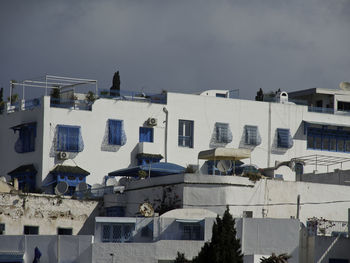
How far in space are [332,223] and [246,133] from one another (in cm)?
1377

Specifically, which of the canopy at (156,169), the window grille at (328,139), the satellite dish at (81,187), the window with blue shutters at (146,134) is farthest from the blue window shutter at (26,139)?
the window grille at (328,139)

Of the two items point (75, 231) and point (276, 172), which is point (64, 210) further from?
point (276, 172)

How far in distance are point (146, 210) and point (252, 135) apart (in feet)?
52.4

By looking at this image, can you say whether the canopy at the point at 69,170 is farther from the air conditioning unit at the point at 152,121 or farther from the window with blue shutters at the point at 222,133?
the window with blue shutters at the point at 222,133

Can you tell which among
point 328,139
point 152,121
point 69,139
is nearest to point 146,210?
point 69,139

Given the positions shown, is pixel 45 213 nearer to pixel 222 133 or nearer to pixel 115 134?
pixel 115 134

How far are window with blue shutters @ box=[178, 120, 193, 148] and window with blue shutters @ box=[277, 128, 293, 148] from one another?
601cm

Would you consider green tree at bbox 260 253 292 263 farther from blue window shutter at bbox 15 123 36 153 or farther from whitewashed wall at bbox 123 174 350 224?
blue window shutter at bbox 15 123 36 153

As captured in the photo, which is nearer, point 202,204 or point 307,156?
point 202,204

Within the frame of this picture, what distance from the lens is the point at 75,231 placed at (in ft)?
197

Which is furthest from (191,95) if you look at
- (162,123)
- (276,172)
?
(276,172)

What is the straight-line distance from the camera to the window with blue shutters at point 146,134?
67.3 metres

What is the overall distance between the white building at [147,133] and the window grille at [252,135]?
6 cm

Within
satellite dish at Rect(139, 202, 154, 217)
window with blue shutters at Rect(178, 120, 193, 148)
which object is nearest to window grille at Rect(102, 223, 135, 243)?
satellite dish at Rect(139, 202, 154, 217)
